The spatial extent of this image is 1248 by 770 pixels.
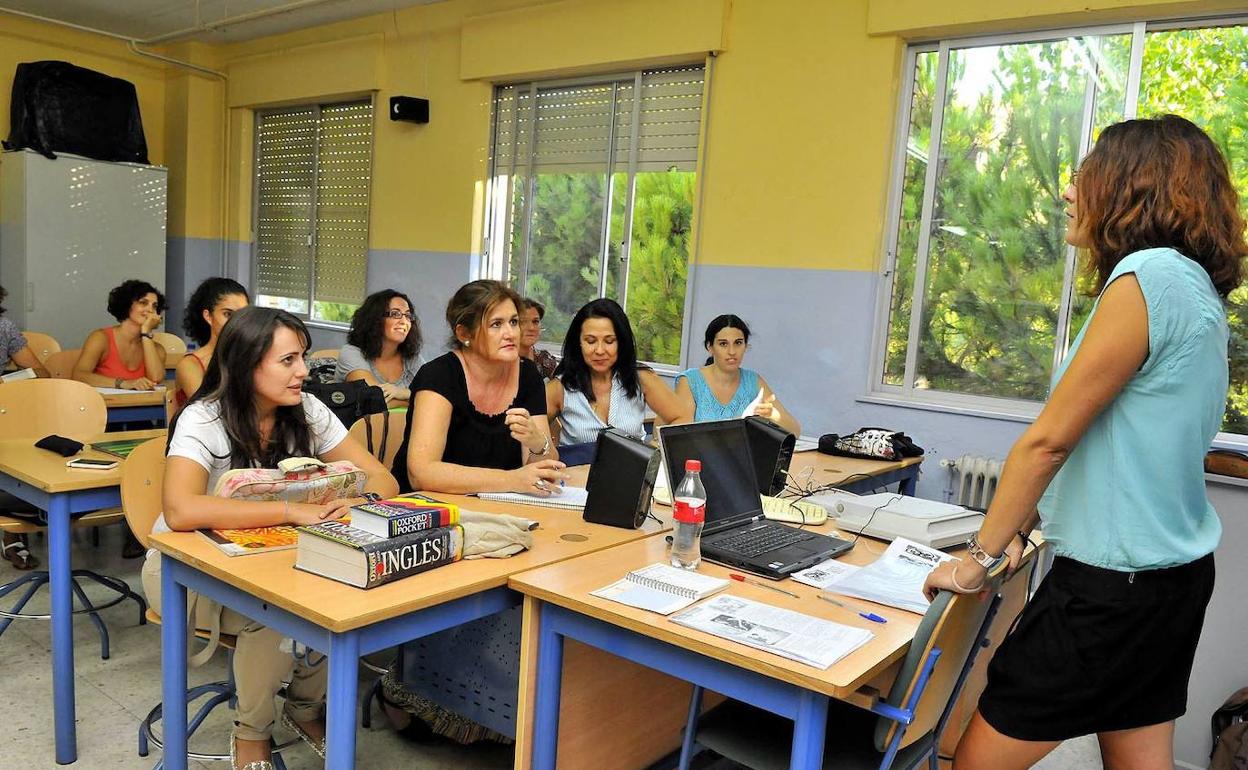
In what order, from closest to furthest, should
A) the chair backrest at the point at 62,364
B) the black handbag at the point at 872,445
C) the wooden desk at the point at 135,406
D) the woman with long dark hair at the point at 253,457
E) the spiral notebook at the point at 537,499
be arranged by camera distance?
the woman with long dark hair at the point at 253,457
the spiral notebook at the point at 537,499
the black handbag at the point at 872,445
the wooden desk at the point at 135,406
the chair backrest at the point at 62,364

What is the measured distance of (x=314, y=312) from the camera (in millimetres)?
7586

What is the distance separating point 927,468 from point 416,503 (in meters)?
3.17

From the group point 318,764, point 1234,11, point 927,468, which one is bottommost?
point 318,764

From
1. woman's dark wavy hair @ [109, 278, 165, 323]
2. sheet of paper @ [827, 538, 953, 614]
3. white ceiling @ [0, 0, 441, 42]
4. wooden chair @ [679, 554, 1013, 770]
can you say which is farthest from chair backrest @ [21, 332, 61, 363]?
sheet of paper @ [827, 538, 953, 614]

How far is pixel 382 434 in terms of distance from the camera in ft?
10.2

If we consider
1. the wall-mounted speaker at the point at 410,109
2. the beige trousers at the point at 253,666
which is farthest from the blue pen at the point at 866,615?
the wall-mounted speaker at the point at 410,109

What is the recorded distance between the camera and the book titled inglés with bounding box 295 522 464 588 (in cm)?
172

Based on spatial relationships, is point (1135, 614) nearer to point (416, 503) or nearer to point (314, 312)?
point (416, 503)

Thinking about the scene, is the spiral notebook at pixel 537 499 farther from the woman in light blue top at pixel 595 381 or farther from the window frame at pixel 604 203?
the window frame at pixel 604 203

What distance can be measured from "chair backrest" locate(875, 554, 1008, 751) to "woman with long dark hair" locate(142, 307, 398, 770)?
1393mm

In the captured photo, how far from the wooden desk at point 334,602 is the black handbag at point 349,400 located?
1443 millimetres

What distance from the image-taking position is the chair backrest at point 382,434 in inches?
121

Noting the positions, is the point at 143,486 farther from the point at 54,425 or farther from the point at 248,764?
the point at 54,425

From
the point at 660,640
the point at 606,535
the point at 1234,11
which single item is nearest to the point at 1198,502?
the point at 660,640
